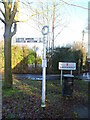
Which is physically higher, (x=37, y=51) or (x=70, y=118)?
(x=37, y=51)

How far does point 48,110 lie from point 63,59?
10.6m

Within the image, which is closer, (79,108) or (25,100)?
(79,108)

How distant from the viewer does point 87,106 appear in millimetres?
4094

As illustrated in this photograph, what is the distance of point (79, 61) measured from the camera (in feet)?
44.5

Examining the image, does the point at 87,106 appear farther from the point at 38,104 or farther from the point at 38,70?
the point at 38,70

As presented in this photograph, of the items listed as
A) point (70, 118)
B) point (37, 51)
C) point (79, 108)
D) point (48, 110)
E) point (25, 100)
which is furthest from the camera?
point (37, 51)

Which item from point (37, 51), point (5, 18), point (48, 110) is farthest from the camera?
point (37, 51)

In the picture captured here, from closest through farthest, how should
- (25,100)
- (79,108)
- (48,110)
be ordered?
(48,110), (79,108), (25,100)

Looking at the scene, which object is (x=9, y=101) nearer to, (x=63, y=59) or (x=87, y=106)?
(x=87, y=106)

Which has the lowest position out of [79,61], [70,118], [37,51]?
[70,118]

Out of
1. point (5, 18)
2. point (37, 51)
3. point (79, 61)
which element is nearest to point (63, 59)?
point (79, 61)

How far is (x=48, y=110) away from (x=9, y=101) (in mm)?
1221

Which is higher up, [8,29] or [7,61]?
[8,29]

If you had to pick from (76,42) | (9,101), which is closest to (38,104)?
(9,101)
